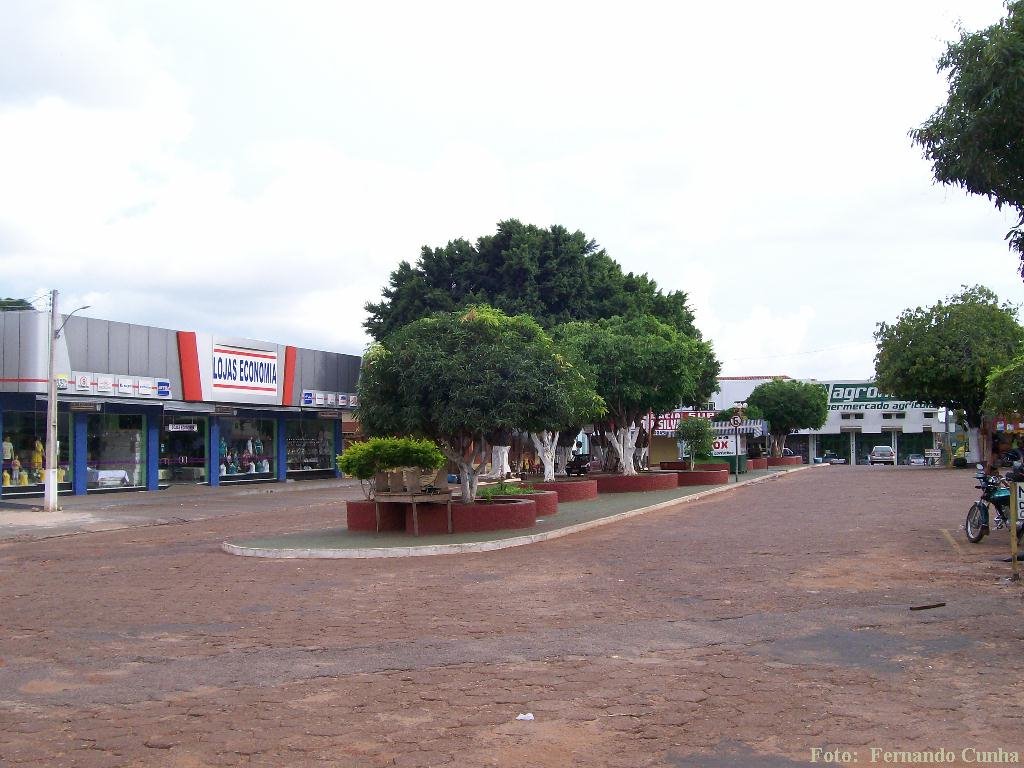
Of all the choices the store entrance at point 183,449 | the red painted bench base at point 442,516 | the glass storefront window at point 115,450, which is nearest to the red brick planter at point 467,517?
the red painted bench base at point 442,516

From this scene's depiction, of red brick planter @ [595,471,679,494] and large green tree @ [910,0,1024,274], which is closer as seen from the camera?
large green tree @ [910,0,1024,274]

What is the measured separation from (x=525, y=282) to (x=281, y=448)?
44.8 feet

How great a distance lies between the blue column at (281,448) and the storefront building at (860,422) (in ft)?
165

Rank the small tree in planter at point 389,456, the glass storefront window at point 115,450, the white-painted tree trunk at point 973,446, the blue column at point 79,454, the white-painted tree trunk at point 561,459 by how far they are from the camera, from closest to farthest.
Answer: the small tree in planter at point 389,456 → the blue column at point 79,454 → the glass storefront window at point 115,450 → the white-painted tree trunk at point 561,459 → the white-painted tree trunk at point 973,446

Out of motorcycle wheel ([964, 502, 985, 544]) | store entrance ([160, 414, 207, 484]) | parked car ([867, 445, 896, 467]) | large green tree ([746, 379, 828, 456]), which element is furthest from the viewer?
parked car ([867, 445, 896, 467])

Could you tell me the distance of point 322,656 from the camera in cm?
819

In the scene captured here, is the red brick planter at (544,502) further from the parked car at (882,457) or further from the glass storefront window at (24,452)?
the parked car at (882,457)

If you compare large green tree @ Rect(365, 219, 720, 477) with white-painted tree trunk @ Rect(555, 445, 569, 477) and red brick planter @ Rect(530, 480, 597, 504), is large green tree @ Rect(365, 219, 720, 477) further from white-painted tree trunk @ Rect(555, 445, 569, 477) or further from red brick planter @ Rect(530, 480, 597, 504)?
red brick planter @ Rect(530, 480, 597, 504)

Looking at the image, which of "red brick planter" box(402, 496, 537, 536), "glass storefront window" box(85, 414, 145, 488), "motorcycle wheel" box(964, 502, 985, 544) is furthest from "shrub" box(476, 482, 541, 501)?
"glass storefront window" box(85, 414, 145, 488)

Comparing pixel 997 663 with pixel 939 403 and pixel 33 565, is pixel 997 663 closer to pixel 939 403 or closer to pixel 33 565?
pixel 33 565

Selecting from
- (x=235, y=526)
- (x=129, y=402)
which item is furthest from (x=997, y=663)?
(x=129, y=402)

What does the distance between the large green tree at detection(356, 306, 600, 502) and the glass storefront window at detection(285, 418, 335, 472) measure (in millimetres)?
26146

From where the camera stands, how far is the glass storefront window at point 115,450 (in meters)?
34.2

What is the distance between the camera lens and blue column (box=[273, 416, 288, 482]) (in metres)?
43.5
